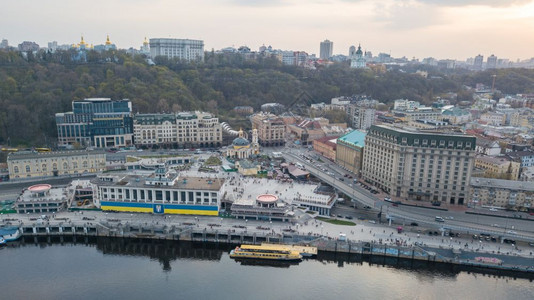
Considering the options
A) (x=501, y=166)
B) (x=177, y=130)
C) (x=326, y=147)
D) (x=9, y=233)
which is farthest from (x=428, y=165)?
(x=9, y=233)

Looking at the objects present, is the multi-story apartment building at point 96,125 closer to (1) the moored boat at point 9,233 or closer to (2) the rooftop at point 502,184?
(1) the moored boat at point 9,233

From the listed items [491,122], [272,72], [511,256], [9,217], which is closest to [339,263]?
[511,256]

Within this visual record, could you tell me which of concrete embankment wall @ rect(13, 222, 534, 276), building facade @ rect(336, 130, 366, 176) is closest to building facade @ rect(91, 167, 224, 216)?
concrete embankment wall @ rect(13, 222, 534, 276)

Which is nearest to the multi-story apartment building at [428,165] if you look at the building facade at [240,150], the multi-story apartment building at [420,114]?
the building facade at [240,150]

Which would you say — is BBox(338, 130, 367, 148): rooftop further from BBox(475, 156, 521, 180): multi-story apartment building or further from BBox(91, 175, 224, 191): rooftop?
BBox(91, 175, 224, 191): rooftop

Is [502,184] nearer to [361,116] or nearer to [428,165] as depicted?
[428,165]

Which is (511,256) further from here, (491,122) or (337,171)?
(491,122)
